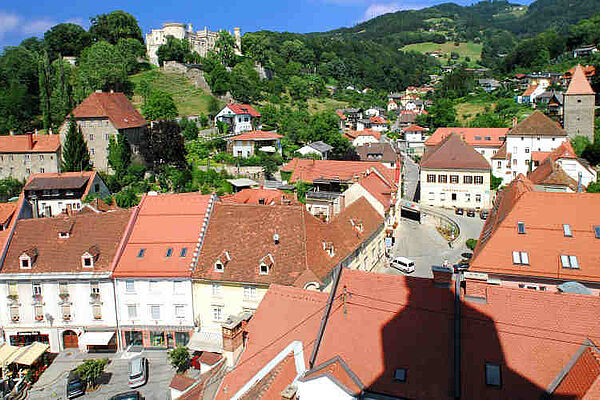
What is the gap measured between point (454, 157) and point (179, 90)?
6776cm

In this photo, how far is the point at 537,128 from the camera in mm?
71438

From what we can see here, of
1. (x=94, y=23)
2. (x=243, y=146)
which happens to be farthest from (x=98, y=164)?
(x=94, y=23)

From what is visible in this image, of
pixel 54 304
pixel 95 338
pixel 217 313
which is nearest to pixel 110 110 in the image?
pixel 54 304

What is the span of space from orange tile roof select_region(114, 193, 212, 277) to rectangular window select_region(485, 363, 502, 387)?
2074cm

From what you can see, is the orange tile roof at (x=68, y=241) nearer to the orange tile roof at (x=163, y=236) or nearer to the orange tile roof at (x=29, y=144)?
the orange tile roof at (x=163, y=236)

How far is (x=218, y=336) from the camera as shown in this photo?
31.9 metres

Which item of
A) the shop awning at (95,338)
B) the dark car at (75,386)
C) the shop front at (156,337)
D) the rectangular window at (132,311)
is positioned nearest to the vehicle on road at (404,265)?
the shop front at (156,337)

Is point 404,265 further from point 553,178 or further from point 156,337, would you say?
point 156,337

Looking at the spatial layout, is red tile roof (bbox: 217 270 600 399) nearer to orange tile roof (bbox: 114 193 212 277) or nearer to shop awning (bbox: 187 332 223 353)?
shop awning (bbox: 187 332 223 353)

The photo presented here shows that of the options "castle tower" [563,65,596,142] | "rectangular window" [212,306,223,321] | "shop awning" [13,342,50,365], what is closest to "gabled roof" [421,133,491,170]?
"castle tower" [563,65,596,142]

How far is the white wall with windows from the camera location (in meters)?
33.3

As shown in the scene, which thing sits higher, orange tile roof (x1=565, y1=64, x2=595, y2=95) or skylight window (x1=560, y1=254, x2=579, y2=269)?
orange tile roof (x1=565, y1=64, x2=595, y2=95)

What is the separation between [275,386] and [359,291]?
4.71 metres

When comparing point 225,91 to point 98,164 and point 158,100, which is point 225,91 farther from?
point 98,164
